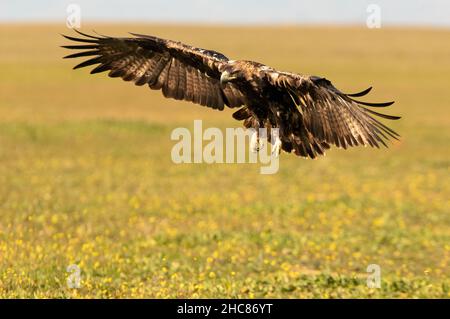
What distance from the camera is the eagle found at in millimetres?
9766

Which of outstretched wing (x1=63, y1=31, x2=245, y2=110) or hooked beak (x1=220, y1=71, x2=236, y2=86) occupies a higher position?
outstretched wing (x1=63, y1=31, x2=245, y2=110)

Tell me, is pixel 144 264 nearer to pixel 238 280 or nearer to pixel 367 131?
pixel 238 280

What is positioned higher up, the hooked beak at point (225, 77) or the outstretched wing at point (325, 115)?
the hooked beak at point (225, 77)

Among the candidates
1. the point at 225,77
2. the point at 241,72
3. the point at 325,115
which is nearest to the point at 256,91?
the point at 241,72

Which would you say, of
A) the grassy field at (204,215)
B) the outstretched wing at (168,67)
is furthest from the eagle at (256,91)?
the grassy field at (204,215)

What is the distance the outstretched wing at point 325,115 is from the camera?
9648mm

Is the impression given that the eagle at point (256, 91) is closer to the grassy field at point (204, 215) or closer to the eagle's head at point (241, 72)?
the eagle's head at point (241, 72)

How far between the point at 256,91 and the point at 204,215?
7.05 m

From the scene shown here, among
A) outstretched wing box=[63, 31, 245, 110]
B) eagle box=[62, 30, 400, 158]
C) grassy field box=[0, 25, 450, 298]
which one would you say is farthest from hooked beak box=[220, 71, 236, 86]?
grassy field box=[0, 25, 450, 298]

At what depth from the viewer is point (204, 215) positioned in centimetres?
1734

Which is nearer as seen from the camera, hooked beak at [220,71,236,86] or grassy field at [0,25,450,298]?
hooked beak at [220,71,236,86]

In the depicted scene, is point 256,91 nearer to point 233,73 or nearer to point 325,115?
point 233,73

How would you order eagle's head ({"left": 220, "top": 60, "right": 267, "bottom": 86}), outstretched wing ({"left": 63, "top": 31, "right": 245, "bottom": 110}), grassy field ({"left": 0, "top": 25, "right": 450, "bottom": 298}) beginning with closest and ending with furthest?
eagle's head ({"left": 220, "top": 60, "right": 267, "bottom": 86}) < grassy field ({"left": 0, "top": 25, "right": 450, "bottom": 298}) < outstretched wing ({"left": 63, "top": 31, "right": 245, "bottom": 110})

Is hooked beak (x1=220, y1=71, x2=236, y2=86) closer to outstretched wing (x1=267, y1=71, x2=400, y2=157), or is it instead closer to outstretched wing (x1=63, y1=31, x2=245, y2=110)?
outstretched wing (x1=267, y1=71, x2=400, y2=157)
